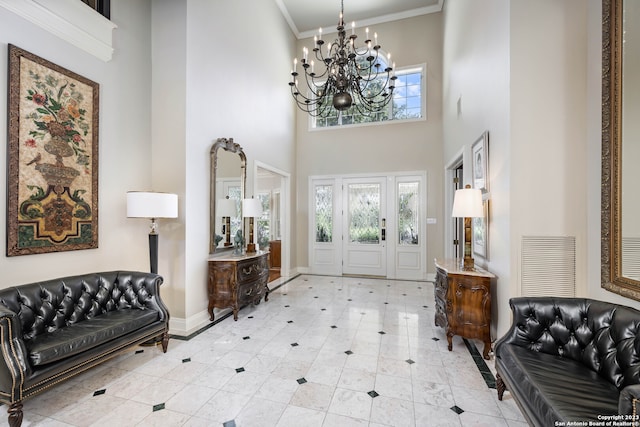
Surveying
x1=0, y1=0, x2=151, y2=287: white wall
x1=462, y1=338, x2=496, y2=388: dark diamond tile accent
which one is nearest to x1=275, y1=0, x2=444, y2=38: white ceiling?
x1=0, y1=0, x2=151, y2=287: white wall

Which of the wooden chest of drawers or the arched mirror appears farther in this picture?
the wooden chest of drawers

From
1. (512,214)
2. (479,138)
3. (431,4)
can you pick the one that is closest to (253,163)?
(479,138)

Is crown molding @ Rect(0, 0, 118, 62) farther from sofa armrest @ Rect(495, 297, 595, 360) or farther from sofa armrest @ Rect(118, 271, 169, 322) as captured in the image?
sofa armrest @ Rect(495, 297, 595, 360)

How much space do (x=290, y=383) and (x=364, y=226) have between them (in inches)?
182

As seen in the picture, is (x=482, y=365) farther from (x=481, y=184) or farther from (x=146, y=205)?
(x=146, y=205)

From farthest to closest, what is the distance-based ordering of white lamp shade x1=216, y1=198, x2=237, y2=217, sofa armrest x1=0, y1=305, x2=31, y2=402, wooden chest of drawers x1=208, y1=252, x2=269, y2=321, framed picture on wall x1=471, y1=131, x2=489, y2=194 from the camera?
1. white lamp shade x1=216, y1=198, x2=237, y2=217
2. wooden chest of drawers x1=208, y1=252, x2=269, y2=321
3. framed picture on wall x1=471, y1=131, x2=489, y2=194
4. sofa armrest x1=0, y1=305, x2=31, y2=402

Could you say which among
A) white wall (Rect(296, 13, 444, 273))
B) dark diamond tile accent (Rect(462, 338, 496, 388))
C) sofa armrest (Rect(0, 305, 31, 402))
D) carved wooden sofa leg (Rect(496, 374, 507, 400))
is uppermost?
white wall (Rect(296, 13, 444, 273))

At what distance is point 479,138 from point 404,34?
4352 mm

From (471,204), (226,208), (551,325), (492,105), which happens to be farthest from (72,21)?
(551,325)

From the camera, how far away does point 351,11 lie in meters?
6.42

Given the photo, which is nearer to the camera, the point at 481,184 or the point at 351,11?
the point at 481,184

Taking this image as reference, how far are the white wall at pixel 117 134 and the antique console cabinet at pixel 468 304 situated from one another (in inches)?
148

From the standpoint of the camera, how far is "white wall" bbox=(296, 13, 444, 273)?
6301 mm

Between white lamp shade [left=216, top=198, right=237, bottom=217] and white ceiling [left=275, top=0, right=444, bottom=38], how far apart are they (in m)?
4.65
